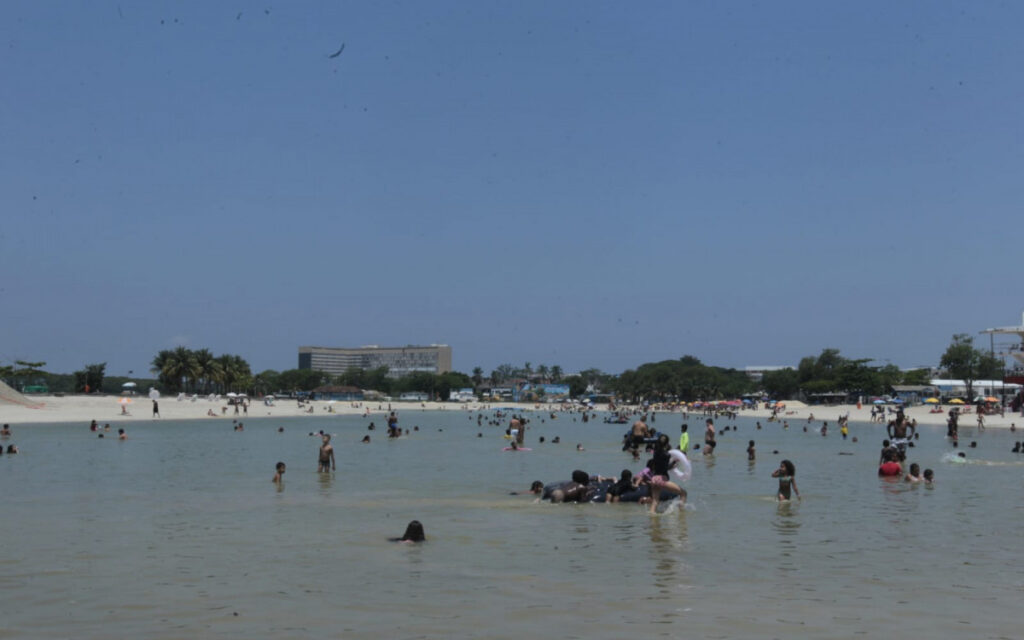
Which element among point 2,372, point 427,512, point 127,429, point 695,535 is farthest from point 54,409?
point 695,535

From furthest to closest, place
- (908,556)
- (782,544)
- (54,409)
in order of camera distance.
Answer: (54,409) < (782,544) < (908,556)

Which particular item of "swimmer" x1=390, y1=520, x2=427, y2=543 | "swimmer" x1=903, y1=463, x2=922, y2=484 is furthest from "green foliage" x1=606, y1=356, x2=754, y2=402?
"swimmer" x1=390, y1=520, x2=427, y2=543

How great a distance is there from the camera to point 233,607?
10172 millimetres

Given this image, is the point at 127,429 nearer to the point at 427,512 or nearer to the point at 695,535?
the point at 427,512

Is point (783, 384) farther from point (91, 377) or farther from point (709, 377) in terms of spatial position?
point (91, 377)

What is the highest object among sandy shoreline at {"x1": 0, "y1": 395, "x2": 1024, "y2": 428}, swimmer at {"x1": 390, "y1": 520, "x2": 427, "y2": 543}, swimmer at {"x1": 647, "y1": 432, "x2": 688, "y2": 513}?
swimmer at {"x1": 647, "y1": 432, "x2": 688, "y2": 513}

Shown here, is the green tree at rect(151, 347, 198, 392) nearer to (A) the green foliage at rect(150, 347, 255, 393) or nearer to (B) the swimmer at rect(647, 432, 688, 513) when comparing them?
(A) the green foliage at rect(150, 347, 255, 393)

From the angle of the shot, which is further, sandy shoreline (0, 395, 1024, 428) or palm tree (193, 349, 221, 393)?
palm tree (193, 349, 221, 393)

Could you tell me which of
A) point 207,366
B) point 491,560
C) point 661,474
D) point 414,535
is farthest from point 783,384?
point 491,560

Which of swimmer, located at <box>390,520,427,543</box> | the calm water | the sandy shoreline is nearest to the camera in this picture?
the calm water

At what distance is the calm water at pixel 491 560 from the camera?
9.55m

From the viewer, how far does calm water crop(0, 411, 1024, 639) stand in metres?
9.55

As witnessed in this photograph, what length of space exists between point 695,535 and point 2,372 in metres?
119

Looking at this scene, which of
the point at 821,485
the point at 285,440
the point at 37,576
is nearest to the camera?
the point at 37,576
